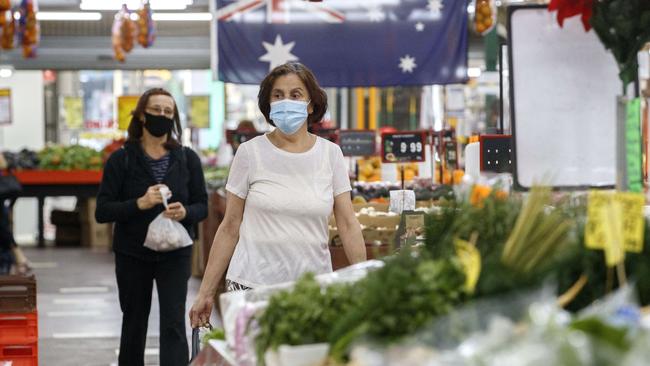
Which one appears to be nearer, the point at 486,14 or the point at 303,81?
the point at 303,81

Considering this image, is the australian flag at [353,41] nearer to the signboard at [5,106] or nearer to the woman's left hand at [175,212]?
the woman's left hand at [175,212]

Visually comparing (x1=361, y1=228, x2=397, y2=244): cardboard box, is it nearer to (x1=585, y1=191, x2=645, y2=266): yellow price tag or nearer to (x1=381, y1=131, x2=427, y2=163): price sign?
(x1=381, y1=131, x2=427, y2=163): price sign

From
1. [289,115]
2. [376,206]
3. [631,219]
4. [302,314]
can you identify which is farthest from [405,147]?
[631,219]

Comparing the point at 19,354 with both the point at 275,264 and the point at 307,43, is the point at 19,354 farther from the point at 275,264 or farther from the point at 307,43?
the point at 307,43

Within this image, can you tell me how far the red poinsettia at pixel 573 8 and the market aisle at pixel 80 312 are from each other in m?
5.05

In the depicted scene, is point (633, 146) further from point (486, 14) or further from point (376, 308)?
point (486, 14)

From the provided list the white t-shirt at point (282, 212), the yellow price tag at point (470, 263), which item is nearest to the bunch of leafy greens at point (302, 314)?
the yellow price tag at point (470, 263)

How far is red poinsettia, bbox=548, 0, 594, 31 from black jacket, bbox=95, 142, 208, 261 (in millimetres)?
3205

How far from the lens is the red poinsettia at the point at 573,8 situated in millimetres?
3166

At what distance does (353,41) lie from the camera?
329 inches

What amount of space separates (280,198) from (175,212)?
1.68m

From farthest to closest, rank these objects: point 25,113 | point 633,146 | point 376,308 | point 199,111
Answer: point 25,113 → point 199,111 → point 633,146 → point 376,308

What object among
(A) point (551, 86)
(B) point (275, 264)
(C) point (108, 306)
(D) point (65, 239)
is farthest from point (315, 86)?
(D) point (65, 239)

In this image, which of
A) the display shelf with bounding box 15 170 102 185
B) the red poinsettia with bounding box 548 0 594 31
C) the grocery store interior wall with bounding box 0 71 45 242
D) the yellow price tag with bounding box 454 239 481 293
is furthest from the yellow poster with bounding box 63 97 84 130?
the yellow price tag with bounding box 454 239 481 293
